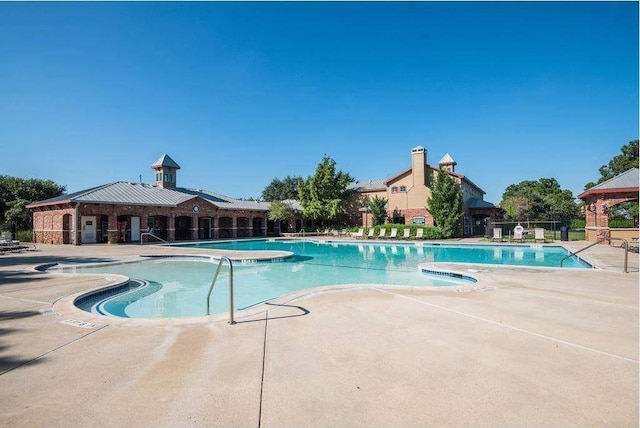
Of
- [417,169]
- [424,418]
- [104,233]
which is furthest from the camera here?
[417,169]

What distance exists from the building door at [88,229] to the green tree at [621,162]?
59.2 metres

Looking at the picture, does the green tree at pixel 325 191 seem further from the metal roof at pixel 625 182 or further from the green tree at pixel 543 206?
the metal roof at pixel 625 182

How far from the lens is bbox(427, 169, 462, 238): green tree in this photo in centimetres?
2705

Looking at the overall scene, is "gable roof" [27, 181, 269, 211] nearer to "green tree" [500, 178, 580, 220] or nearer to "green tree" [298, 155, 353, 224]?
"green tree" [298, 155, 353, 224]

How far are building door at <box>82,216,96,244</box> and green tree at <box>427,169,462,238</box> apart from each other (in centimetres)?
2644

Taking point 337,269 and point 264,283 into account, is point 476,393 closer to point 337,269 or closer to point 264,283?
point 264,283

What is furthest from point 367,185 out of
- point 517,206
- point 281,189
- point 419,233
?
point 281,189

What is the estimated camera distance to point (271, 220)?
37906 millimetres

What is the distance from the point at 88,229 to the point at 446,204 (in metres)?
27.4

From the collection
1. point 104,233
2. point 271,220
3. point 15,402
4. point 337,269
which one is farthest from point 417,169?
point 15,402

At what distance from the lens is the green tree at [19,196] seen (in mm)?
30359

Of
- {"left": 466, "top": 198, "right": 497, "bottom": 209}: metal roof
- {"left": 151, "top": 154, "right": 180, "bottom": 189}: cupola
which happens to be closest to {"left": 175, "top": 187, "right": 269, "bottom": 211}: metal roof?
{"left": 151, "top": 154, "right": 180, "bottom": 189}: cupola

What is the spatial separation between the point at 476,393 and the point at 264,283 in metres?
8.87

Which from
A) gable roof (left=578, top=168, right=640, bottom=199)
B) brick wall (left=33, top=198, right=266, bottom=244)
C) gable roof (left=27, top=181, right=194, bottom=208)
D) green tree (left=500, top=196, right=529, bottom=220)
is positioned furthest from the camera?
green tree (left=500, top=196, right=529, bottom=220)
